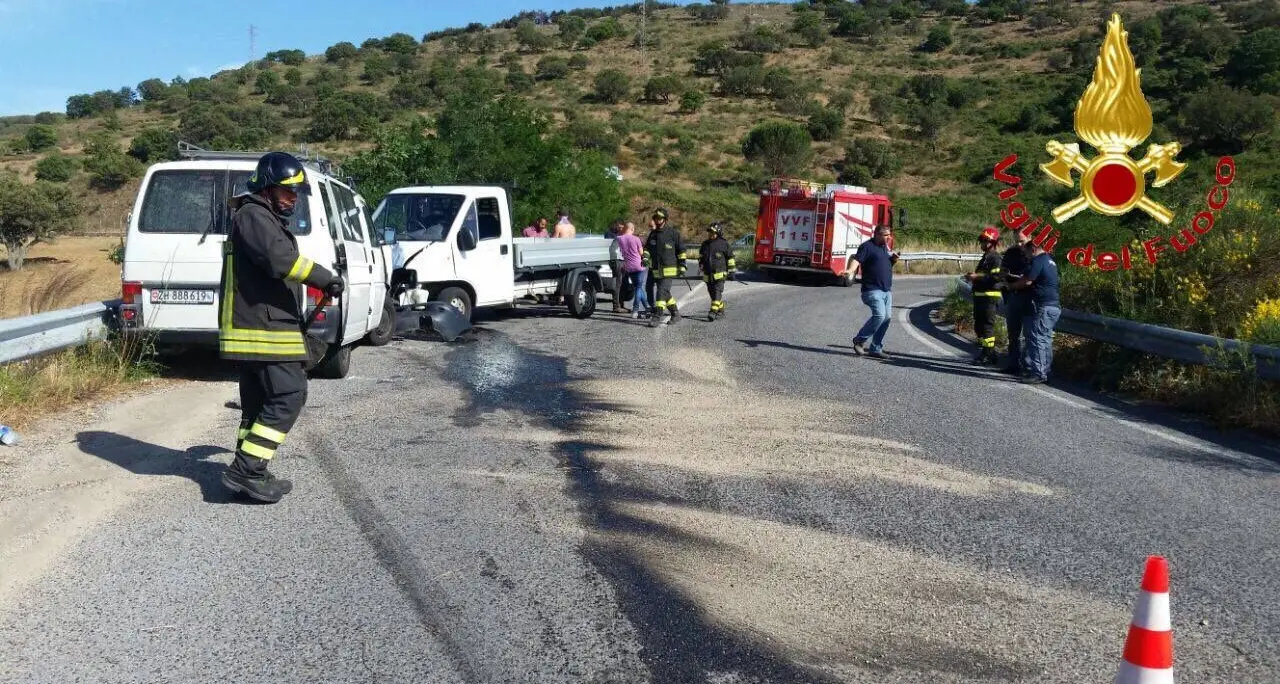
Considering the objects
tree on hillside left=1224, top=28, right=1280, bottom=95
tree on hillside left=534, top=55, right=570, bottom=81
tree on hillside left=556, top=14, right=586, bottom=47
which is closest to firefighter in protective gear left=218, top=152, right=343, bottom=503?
tree on hillside left=1224, top=28, right=1280, bottom=95

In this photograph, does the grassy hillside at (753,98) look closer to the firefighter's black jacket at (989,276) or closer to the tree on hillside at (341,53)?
the tree on hillside at (341,53)

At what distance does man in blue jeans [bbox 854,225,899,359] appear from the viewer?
41.2 ft

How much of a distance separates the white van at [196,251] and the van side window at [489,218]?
4.41 meters

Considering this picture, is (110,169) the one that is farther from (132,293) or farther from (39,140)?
(132,293)

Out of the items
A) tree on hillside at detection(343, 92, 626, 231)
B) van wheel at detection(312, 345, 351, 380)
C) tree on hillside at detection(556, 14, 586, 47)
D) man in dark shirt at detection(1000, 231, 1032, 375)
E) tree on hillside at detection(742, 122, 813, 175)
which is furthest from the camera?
tree on hillside at detection(556, 14, 586, 47)

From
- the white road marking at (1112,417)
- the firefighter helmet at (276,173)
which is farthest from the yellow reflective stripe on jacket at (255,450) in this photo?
the white road marking at (1112,417)

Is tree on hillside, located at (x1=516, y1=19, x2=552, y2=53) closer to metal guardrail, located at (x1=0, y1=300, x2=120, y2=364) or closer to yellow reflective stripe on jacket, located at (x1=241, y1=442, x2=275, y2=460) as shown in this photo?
metal guardrail, located at (x1=0, y1=300, x2=120, y2=364)

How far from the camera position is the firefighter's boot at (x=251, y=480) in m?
5.54

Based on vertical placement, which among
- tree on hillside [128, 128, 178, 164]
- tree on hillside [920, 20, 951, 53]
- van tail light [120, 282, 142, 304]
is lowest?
van tail light [120, 282, 142, 304]

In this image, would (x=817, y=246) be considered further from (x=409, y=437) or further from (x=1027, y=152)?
(x=1027, y=152)

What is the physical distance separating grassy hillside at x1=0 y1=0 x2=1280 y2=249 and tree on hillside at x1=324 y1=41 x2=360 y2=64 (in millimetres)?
204

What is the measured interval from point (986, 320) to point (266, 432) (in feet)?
29.7

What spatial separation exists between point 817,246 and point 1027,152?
33.6m

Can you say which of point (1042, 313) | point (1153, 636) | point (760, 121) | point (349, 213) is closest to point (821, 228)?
point (1042, 313)
